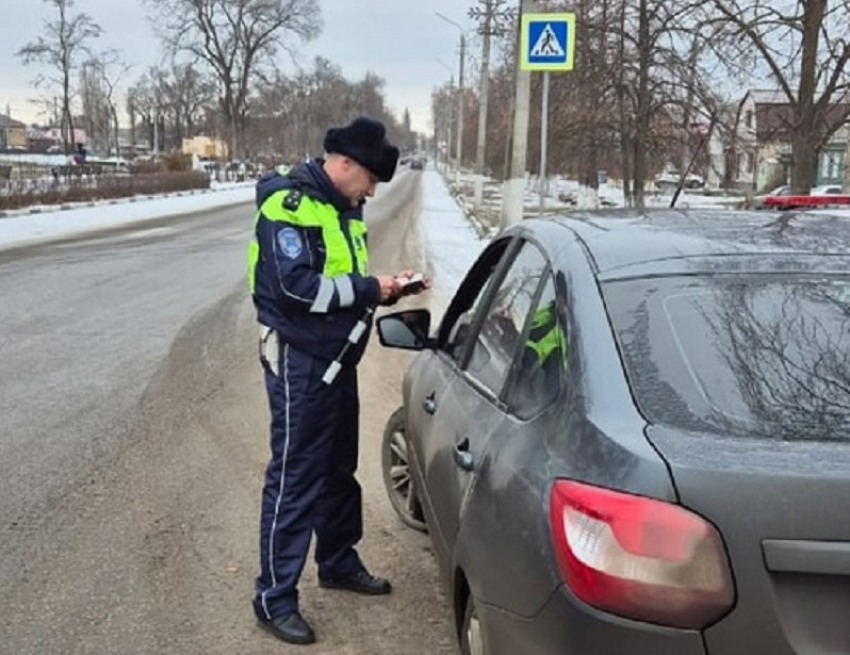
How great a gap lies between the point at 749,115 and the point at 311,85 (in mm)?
80828

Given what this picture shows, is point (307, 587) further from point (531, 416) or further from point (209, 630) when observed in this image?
point (531, 416)

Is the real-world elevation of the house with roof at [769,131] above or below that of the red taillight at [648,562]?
above

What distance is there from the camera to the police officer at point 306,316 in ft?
11.0

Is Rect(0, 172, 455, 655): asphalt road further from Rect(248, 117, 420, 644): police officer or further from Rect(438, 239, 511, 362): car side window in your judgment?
Rect(438, 239, 511, 362): car side window

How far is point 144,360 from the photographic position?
8391mm

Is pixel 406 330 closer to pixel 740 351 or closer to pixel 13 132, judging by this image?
pixel 740 351

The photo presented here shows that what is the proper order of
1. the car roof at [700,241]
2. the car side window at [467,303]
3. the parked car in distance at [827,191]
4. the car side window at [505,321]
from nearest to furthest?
1. the car roof at [700,241]
2. the car side window at [505,321]
3. the car side window at [467,303]
4. the parked car in distance at [827,191]

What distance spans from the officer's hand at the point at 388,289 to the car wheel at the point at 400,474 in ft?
3.00

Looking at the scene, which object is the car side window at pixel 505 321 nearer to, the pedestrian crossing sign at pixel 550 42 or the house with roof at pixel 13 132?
the pedestrian crossing sign at pixel 550 42

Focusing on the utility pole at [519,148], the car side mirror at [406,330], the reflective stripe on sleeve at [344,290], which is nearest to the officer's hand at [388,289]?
the reflective stripe on sleeve at [344,290]

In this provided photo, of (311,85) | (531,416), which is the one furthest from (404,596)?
(311,85)

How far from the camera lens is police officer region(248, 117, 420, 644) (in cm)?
335

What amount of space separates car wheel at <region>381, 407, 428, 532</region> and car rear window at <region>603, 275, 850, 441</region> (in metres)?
2.01

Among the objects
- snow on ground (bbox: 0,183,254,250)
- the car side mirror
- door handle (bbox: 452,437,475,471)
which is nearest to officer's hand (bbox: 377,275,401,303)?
the car side mirror
